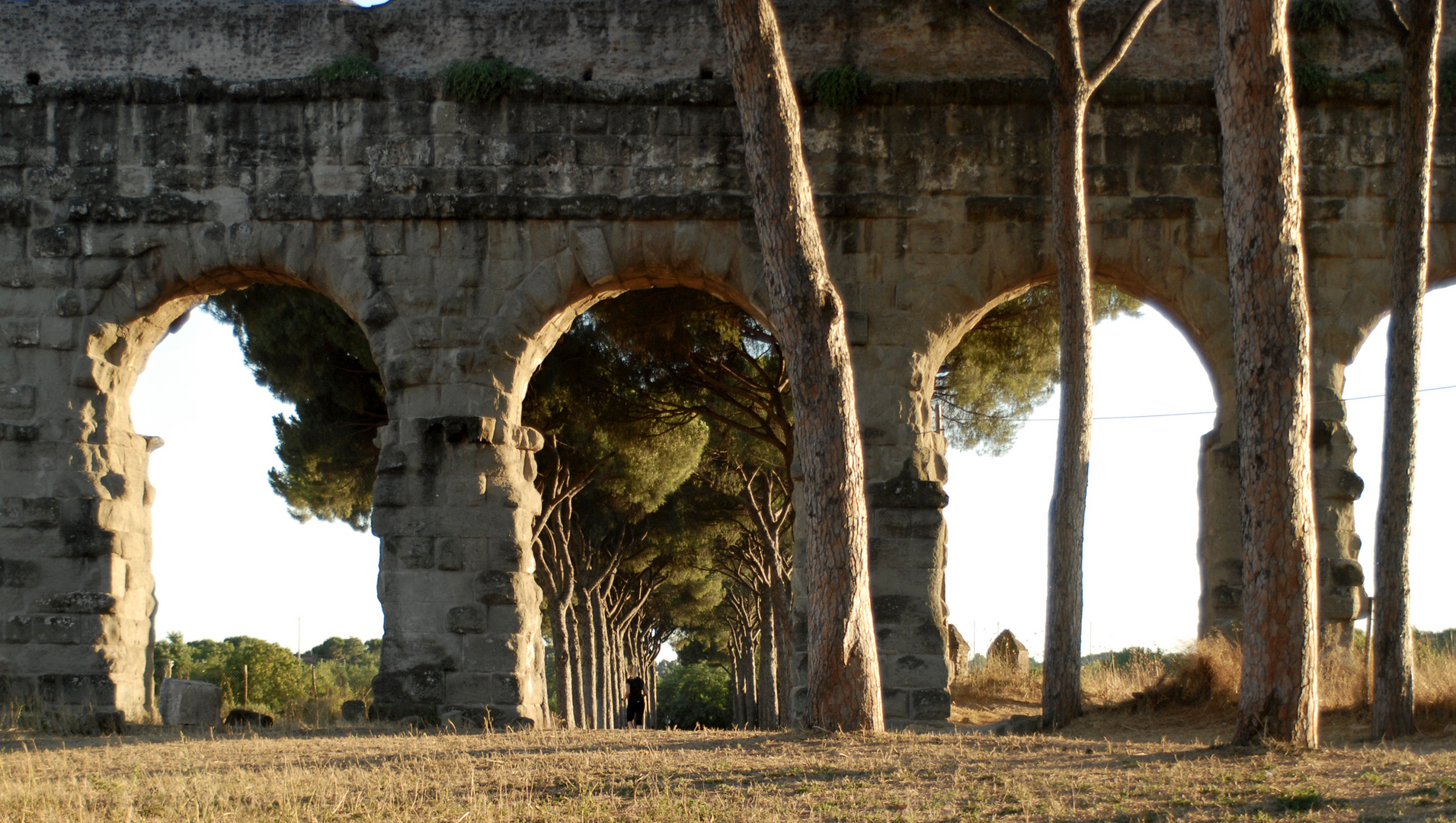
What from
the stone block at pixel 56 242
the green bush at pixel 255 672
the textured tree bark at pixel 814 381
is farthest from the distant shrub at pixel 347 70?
the green bush at pixel 255 672

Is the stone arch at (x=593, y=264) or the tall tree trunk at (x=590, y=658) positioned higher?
the stone arch at (x=593, y=264)

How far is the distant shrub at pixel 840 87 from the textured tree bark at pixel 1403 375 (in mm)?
3386

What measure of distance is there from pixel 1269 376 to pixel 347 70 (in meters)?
A: 6.72

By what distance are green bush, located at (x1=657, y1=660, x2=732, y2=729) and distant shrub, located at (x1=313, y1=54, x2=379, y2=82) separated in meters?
30.2

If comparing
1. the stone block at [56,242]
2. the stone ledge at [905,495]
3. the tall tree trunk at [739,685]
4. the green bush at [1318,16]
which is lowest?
the tall tree trunk at [739,685]

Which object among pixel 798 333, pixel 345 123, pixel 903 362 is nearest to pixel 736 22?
pixel 798 333

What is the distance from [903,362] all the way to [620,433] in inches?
237

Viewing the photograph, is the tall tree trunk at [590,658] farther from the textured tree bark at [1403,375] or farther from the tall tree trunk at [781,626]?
the textured tree bark at [1403,375]

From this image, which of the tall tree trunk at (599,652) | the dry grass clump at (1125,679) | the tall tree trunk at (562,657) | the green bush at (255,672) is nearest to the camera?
the dry grass clump at (1125,679)

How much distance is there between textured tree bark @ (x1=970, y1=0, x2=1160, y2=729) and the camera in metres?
8.88

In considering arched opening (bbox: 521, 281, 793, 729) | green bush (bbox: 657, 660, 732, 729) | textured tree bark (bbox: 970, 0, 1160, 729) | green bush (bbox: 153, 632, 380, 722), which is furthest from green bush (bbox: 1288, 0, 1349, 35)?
green bush (bbox: 657, 660, 732, 729)

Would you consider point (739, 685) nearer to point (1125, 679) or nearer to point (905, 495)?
point (1125, 679)

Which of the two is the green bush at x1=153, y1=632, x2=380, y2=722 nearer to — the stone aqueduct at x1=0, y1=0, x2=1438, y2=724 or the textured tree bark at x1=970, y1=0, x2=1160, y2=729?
the stone aqueduct at x1=0, y1=0, x2=1438, y2=724

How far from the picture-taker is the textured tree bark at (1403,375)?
7578 mm
